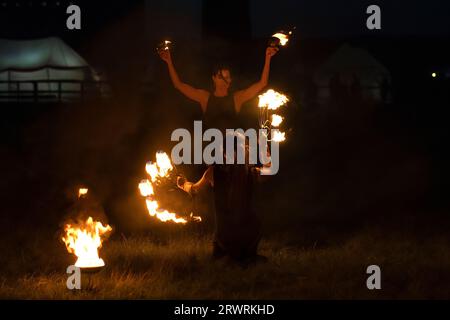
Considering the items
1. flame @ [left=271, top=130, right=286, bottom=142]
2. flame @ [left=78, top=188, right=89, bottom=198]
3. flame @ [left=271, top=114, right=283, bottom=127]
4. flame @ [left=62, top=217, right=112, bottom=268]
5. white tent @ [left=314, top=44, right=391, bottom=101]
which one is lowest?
flame @ [left=62, top=217, right=112, bottom=268]

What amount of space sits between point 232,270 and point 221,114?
1680 millimetres

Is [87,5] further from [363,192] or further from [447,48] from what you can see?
[363,192]

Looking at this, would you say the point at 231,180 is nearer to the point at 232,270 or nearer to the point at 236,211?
the point at 236,211

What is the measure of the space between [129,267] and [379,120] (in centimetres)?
1502

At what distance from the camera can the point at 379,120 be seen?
22.5m

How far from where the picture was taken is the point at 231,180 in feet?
28.3

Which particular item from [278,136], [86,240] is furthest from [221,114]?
[86,240]

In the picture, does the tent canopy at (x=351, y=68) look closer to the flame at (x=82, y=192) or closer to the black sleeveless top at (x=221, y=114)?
the black sleeveless top at (x=221, y=114)

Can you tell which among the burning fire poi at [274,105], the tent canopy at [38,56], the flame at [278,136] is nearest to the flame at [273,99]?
the burning fire poi at [274,105]

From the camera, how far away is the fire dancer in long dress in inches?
338

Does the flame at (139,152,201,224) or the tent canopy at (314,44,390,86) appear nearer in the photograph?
the flame at (139,152,201,224)

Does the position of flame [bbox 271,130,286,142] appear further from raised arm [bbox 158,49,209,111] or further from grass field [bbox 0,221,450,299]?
grass field [bbox 0,221,450,299]

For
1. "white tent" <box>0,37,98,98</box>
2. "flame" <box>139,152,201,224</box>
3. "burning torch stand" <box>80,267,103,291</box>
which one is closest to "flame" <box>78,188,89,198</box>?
"burning torch stand" <box>80,267,103,291</box>
